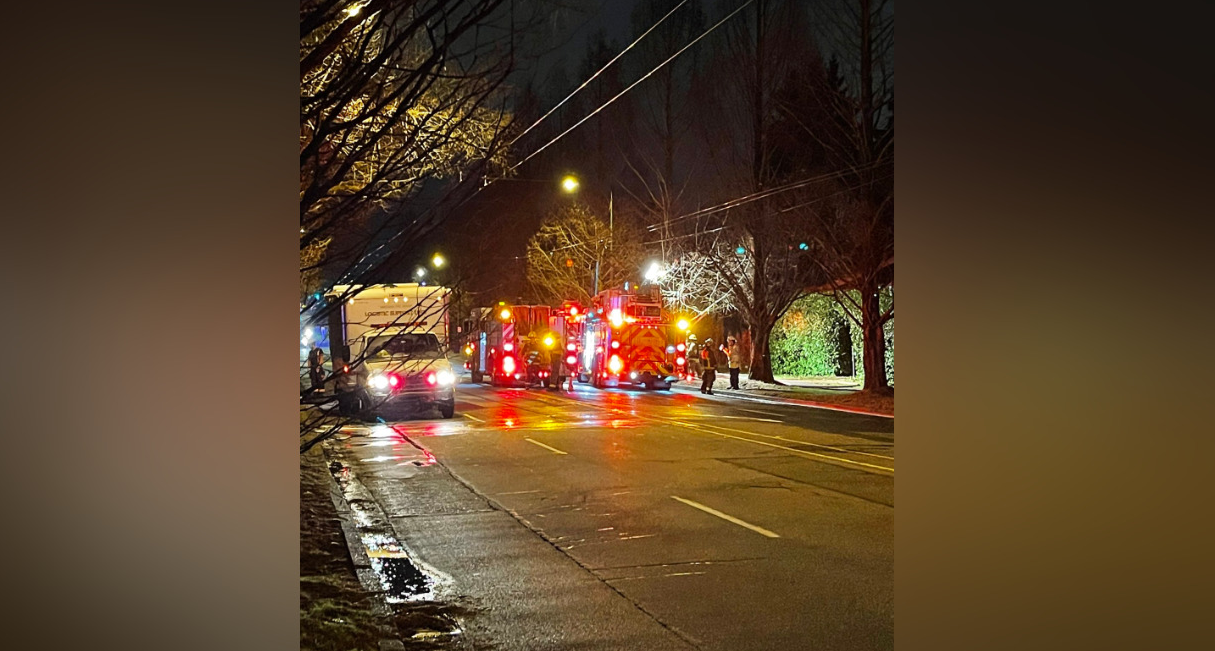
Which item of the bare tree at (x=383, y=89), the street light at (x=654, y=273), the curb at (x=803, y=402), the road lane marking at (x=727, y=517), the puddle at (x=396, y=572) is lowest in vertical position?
the puddle at (x=396, y=572)

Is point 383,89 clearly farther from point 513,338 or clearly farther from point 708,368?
point 513,338

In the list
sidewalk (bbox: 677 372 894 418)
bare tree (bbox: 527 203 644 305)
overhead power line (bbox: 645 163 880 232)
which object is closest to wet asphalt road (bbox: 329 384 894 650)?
sidewalk (bbox: 677 372 894 418)

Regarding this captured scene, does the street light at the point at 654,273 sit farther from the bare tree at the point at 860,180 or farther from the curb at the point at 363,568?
the curb at the point at 363,568

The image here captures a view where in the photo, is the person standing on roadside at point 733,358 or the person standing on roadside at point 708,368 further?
the person standing on roadside at point 733,358

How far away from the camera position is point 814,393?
31953 mm

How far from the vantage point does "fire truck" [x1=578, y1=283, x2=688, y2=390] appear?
34.3m

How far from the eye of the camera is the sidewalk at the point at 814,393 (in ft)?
87.2

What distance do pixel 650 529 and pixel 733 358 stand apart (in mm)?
31283

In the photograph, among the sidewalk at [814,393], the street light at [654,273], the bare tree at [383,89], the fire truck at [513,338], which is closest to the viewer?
the bare tree at [383,89]

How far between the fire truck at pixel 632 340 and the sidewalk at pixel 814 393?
1.86 meters

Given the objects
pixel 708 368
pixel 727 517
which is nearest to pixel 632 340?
pixel 708 368

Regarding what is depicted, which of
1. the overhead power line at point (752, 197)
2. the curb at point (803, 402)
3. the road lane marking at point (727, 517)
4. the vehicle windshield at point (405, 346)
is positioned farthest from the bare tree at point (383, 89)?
the overhead power line at point (752, 197)
